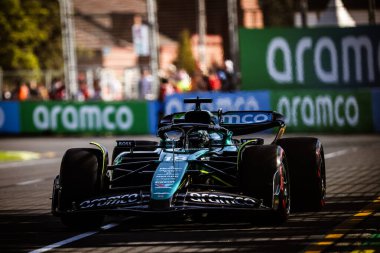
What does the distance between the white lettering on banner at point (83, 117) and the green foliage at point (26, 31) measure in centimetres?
1887

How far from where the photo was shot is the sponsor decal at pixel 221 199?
9453 mm

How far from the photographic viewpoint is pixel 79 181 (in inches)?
393

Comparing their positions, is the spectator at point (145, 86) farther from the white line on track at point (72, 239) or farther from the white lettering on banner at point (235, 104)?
the white line on track at point (72, 239)

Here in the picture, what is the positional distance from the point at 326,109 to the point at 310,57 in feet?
5.64

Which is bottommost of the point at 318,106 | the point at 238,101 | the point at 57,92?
the point at 318,106

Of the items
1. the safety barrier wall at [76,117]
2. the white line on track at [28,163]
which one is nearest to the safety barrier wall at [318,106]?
the safety barrier wall at [76,117]

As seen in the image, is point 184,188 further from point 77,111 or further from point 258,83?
Answer: point 77,111

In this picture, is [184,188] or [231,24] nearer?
[184,188]

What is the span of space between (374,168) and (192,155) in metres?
7.23

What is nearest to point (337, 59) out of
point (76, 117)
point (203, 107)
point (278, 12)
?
point (278, 12)

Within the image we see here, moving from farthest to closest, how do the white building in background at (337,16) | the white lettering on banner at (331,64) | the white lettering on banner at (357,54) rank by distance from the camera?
the white lettering on banner at (331,64), the white lettering on banner at (357,54), the white building in background at (337,16)

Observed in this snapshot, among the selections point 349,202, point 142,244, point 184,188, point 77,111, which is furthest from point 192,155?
point 77,111

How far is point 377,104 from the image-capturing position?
28.7 m

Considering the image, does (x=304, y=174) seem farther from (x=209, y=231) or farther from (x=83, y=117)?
(x=83, y=117)
